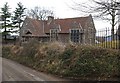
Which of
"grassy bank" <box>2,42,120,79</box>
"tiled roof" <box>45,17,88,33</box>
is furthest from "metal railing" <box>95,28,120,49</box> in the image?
"tiled roof" <box>45,17,88,33</box>

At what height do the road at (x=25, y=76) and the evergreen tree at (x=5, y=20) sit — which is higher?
the evergreen tree at (x=5, y=20)

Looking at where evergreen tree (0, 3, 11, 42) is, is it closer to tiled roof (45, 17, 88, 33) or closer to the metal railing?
tiled roof (45, 17, 88, 33)

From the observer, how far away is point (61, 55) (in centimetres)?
1642

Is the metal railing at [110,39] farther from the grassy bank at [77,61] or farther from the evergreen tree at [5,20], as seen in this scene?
the evergreen tree at [5,20]

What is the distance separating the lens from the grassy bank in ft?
43.0

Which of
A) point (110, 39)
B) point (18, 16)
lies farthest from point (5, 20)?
point (110, 39)

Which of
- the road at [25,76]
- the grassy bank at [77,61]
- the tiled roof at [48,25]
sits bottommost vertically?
the road at [25,76]

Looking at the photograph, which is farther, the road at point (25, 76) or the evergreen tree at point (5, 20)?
the evergreen tree at point (5, 20)

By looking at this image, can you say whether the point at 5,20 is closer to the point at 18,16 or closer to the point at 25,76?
the point at 18,16

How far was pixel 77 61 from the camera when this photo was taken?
1440 centimetres

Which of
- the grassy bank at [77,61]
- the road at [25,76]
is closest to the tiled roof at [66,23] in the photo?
the grassy bank at [77,61]

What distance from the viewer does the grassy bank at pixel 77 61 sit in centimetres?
1312

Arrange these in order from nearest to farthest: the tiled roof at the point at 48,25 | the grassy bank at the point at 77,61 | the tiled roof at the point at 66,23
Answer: the grassy bank at the point at 77,61
the tiled roof at the point at 66,23
the tiled roof at the point at 48,25

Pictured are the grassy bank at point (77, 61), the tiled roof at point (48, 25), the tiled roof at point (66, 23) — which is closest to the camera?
the grassy bank at point (77, 61)
